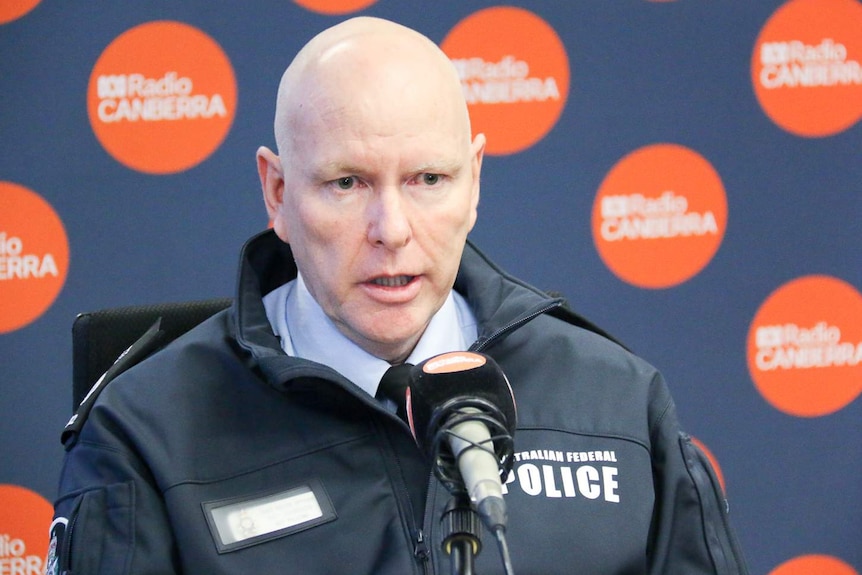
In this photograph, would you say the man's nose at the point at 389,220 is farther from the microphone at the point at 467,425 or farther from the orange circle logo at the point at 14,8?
the orange circle logo at the point at 14,8

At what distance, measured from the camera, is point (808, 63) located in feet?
7.76

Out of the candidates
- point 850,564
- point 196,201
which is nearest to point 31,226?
point 196,201

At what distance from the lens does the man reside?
124cm

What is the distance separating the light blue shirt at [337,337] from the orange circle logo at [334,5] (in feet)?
2.99

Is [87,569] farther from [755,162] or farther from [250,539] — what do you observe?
[755,162]

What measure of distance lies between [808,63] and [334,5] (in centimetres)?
107

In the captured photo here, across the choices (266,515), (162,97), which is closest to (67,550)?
(266,515)

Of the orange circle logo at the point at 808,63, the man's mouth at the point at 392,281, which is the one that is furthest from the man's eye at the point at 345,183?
the orange circle logo at the point at 808,63

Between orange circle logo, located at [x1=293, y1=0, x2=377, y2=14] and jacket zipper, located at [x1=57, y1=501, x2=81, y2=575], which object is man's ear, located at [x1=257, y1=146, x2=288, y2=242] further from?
orange circle logo, located at [x1=293, y1=0, x2=377, y2=14]

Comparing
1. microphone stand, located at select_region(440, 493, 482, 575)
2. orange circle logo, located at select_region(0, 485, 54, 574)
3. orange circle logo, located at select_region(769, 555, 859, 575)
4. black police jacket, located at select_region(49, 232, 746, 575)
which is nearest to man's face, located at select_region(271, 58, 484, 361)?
black police jacket, located at select_region(49, 232, 746, 575)

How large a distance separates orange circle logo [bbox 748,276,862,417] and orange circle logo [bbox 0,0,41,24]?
66.9 inches

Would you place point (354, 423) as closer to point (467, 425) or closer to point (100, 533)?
point (100, 533)

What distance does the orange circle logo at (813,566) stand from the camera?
8.15 feet

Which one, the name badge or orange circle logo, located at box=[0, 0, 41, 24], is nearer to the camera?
the name badge
